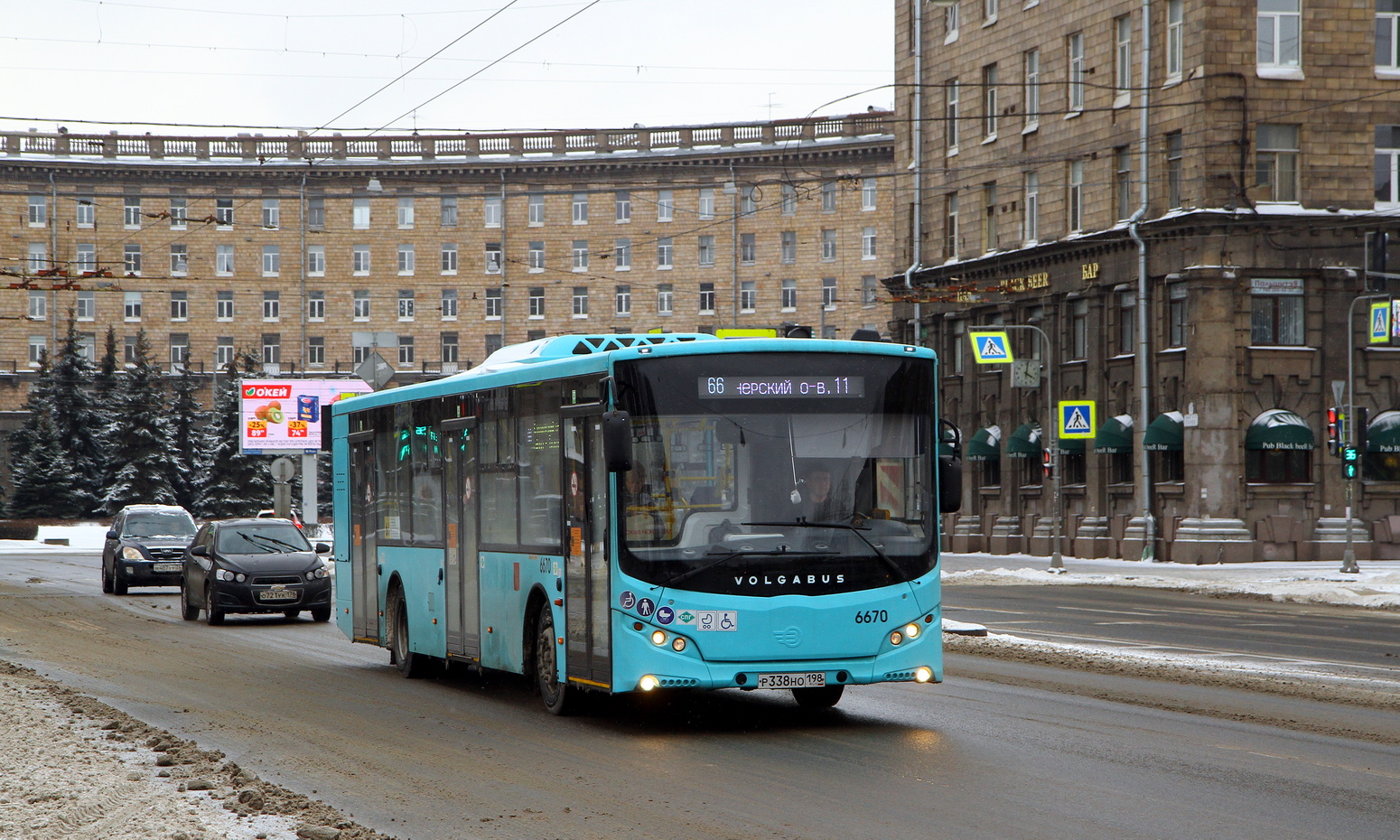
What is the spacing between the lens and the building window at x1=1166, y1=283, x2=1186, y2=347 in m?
42.0

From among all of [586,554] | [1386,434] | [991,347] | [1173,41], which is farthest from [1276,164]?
[586,554]

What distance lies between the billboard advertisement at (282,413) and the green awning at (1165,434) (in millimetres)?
29086

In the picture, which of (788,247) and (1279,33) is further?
(788,247)

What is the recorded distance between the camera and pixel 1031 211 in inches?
1923

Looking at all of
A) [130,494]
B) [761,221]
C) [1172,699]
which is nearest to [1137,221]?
[1172,699]

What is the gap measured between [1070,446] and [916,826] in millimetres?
39663

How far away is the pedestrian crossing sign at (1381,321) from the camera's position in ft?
125

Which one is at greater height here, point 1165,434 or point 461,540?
point 1165,434

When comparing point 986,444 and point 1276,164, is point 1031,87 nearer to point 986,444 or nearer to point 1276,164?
point 1276,164

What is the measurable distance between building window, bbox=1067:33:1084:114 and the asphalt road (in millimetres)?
32050

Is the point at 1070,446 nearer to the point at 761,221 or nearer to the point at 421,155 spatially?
the point at 761,221

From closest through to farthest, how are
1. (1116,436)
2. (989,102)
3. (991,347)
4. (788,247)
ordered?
(1116,436), (991,347), (989,102), (788,247)

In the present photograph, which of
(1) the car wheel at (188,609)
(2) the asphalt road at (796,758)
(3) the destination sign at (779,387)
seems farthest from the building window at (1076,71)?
(3) the destination sign at (779,387)

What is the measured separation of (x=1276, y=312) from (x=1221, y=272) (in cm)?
169
